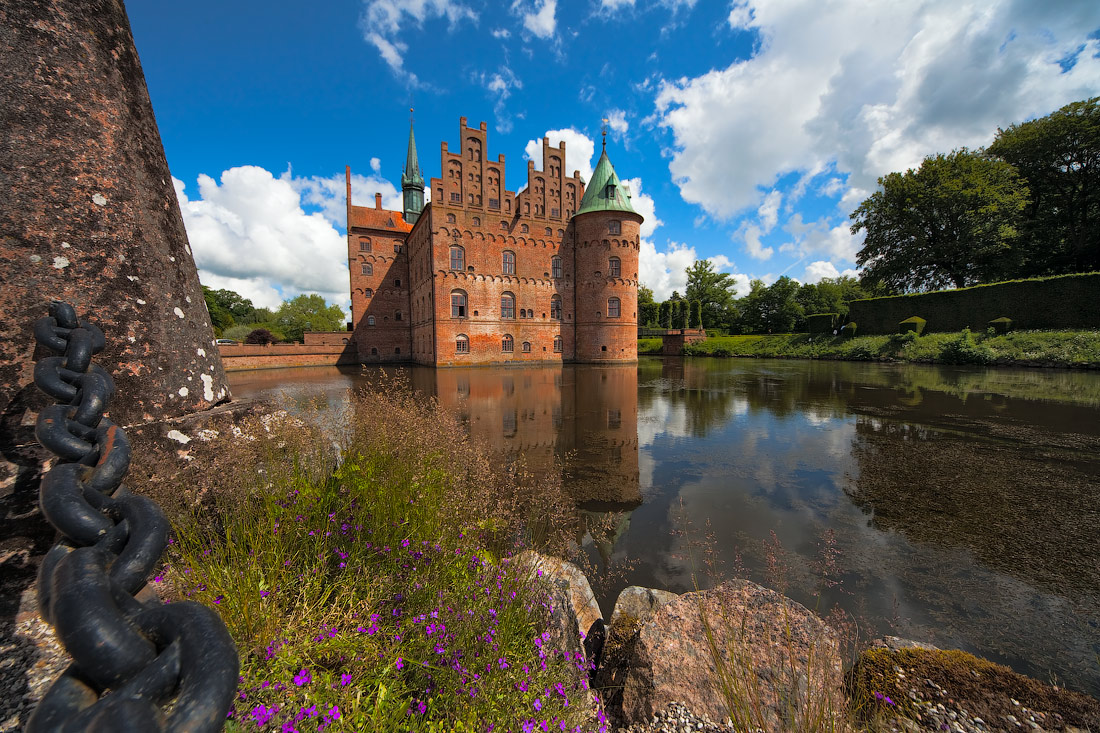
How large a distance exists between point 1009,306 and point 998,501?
28.3 m

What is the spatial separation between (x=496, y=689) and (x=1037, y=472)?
752 cm

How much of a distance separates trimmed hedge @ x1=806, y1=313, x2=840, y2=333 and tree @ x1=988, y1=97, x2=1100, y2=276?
11.0m

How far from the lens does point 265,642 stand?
1724 mm

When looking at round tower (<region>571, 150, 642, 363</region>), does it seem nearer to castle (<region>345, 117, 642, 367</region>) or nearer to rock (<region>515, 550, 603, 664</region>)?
castle (<region>345, 117, 642, 367</region>)

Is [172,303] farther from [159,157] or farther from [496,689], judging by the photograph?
[496,689]

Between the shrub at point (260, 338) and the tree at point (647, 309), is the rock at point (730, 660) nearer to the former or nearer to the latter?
the shrub at point (260, 338)

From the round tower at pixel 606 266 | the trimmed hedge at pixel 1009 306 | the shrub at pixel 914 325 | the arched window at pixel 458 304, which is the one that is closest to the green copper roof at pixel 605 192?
the round tower at pixel 606 266

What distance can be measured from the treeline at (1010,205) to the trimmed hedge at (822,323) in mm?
6340

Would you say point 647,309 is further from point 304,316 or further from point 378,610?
point 378,610

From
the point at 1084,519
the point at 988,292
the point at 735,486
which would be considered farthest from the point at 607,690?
the point at 988,292

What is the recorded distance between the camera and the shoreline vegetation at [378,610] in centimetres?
163

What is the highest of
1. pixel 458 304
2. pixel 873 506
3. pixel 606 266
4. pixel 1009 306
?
pixel 606 266

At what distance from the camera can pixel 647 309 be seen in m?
58.1

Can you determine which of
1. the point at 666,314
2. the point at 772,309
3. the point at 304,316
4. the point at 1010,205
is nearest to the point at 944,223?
the point at 1010,205
